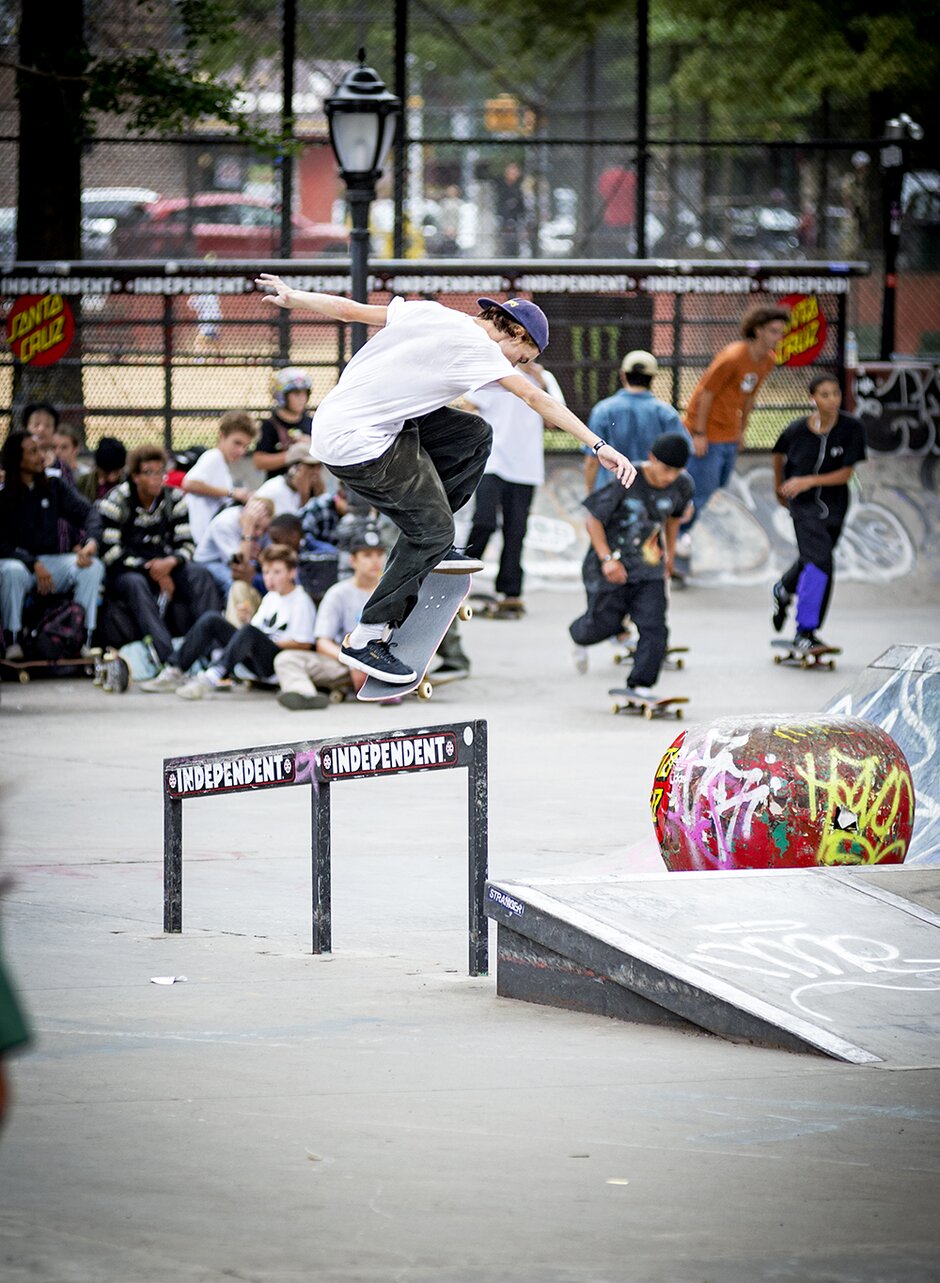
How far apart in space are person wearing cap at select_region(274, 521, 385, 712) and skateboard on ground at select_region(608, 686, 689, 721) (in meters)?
1.74

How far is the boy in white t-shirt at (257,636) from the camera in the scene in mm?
12172

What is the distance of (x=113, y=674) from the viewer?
41.0ft

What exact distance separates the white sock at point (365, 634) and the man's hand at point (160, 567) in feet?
18.7

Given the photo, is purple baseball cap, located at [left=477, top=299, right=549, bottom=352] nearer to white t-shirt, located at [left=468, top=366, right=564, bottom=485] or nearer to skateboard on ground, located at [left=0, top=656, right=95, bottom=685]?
skateboard on ground, located at [left=0, top=656, right=95, bottom=685]

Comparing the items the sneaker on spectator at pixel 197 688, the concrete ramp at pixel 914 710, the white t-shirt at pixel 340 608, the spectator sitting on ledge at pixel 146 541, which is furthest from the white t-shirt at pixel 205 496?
the concrete ramp at pixel 914 710

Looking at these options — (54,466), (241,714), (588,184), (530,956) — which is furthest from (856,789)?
(588,184)

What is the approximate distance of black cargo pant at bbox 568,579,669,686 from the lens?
11.7m

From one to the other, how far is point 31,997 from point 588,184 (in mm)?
15331

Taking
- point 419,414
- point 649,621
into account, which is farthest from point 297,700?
point 419,414

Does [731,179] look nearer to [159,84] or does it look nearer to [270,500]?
A: [159,84]

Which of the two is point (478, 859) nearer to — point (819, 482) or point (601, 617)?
point (601, 617)

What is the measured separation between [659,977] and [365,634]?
2087 mm

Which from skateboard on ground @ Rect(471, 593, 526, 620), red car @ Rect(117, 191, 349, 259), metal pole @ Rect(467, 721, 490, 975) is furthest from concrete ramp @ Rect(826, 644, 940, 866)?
red car @ Rect(117, 191, 349, 259)

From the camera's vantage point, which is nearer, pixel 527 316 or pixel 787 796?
pixel 527 316
